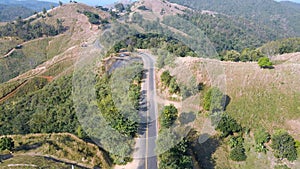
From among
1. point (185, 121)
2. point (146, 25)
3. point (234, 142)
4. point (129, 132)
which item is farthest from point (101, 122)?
point (146, 25)

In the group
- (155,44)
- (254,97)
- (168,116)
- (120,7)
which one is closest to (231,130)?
(254,97)

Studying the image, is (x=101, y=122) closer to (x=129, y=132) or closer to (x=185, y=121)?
(x=129, y=132)

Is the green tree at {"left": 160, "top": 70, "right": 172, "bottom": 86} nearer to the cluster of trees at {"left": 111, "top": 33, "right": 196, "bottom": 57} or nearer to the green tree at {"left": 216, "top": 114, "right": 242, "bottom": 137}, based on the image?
the cluster of trees at {"left": 111, "top": 33, "right": 196, "bottom": 57}

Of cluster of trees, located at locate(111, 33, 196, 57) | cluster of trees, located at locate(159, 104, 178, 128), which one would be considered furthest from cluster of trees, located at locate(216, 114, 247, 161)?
cluster of trees, located at locate(111, 33, 196, 57)

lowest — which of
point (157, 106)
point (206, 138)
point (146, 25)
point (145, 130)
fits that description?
point (206, 138)

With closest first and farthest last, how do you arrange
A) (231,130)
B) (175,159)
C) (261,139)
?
(175,159) < (261,139) < (231,130)

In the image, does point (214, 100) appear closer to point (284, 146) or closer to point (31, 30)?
point (284, 146)
